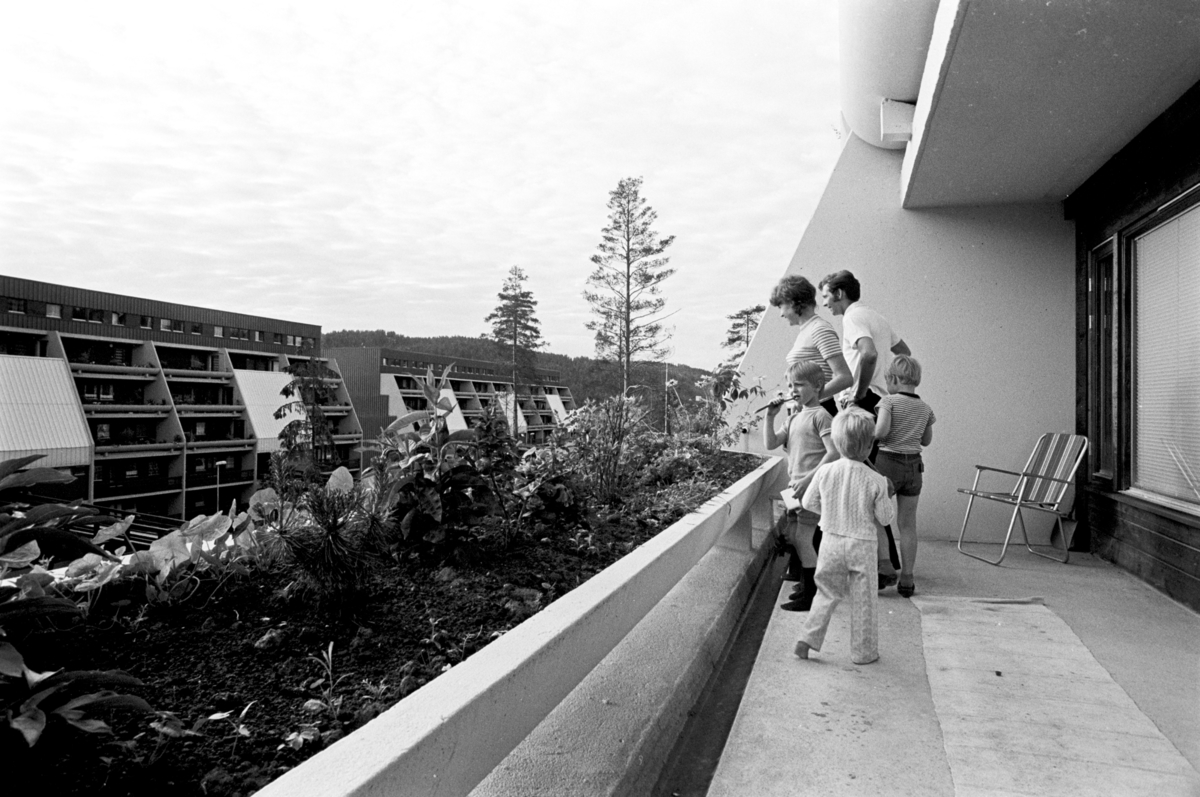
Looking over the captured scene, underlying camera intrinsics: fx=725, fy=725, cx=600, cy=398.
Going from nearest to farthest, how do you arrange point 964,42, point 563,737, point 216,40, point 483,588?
point 563,737 → point 483,588 → point 964,42 → point 216,40

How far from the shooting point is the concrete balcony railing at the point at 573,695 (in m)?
0.99

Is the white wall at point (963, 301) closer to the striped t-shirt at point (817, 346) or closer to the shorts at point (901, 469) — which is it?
the striped t-shirt at point (817, 346)

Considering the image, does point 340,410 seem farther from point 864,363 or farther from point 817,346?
point 864,363

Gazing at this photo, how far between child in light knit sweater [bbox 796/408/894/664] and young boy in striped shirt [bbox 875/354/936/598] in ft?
2.91

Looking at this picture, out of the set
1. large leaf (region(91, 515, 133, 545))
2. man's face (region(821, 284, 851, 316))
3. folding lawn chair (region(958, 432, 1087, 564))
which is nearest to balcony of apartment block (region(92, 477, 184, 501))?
large leaf (region(91, 515, 133, 545))

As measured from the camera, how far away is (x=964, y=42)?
2.93 m

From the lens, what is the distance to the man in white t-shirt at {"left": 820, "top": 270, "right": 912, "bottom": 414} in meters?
3.62

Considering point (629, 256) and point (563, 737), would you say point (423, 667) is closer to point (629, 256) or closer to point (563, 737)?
point (563, 737)

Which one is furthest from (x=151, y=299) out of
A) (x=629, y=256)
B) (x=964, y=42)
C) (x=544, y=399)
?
(x=629, y=256)

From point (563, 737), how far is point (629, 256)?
873 inches

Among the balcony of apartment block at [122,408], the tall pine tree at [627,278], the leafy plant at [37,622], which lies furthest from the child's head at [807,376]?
the tall pine tree at [627,278]

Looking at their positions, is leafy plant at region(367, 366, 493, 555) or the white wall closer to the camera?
leafy plant at region(367, 366, 493, 555)

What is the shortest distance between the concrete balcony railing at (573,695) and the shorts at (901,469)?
0.79m

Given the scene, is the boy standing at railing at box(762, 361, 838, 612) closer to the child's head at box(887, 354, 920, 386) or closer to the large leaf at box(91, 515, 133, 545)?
the child's head at box(887, 354, 920, 386)
